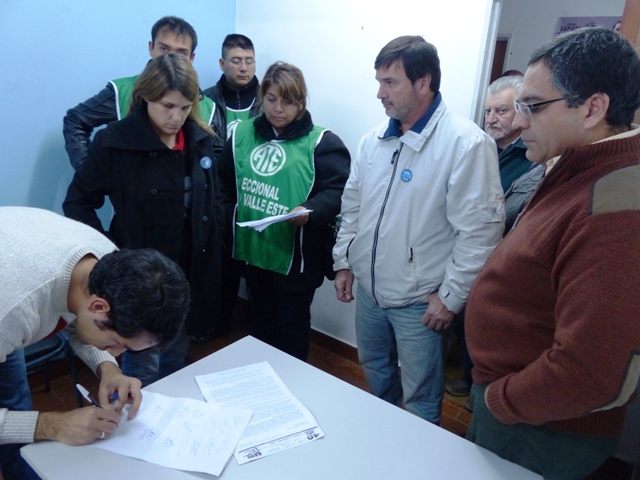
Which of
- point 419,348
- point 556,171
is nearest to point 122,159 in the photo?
point 419,348

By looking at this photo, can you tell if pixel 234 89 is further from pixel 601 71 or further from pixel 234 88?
pixel 601 71

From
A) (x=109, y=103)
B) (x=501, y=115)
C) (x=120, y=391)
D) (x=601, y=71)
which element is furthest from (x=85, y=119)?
(x=601, y=71)

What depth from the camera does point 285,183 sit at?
1.97 meters

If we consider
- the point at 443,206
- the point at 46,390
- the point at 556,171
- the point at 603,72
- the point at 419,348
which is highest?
the point at 603,72

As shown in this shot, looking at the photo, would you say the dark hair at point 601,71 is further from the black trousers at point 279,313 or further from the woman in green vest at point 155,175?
the black trousers at point 279,313

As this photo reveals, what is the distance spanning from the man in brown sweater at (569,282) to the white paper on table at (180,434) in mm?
584

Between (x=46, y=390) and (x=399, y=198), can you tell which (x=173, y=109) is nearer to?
(x=399, y=198)

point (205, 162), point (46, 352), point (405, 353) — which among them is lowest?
point (46, 352)

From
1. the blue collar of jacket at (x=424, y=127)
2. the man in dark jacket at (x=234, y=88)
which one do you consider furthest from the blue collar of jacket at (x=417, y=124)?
the man in dark jacket at (x=234, y=88)

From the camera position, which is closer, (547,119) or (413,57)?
(547,119)

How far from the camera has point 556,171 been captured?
1.00 metres

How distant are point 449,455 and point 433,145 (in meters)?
0.93

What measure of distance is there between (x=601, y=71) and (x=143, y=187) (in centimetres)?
141

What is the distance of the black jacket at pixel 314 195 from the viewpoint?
1.95 m
